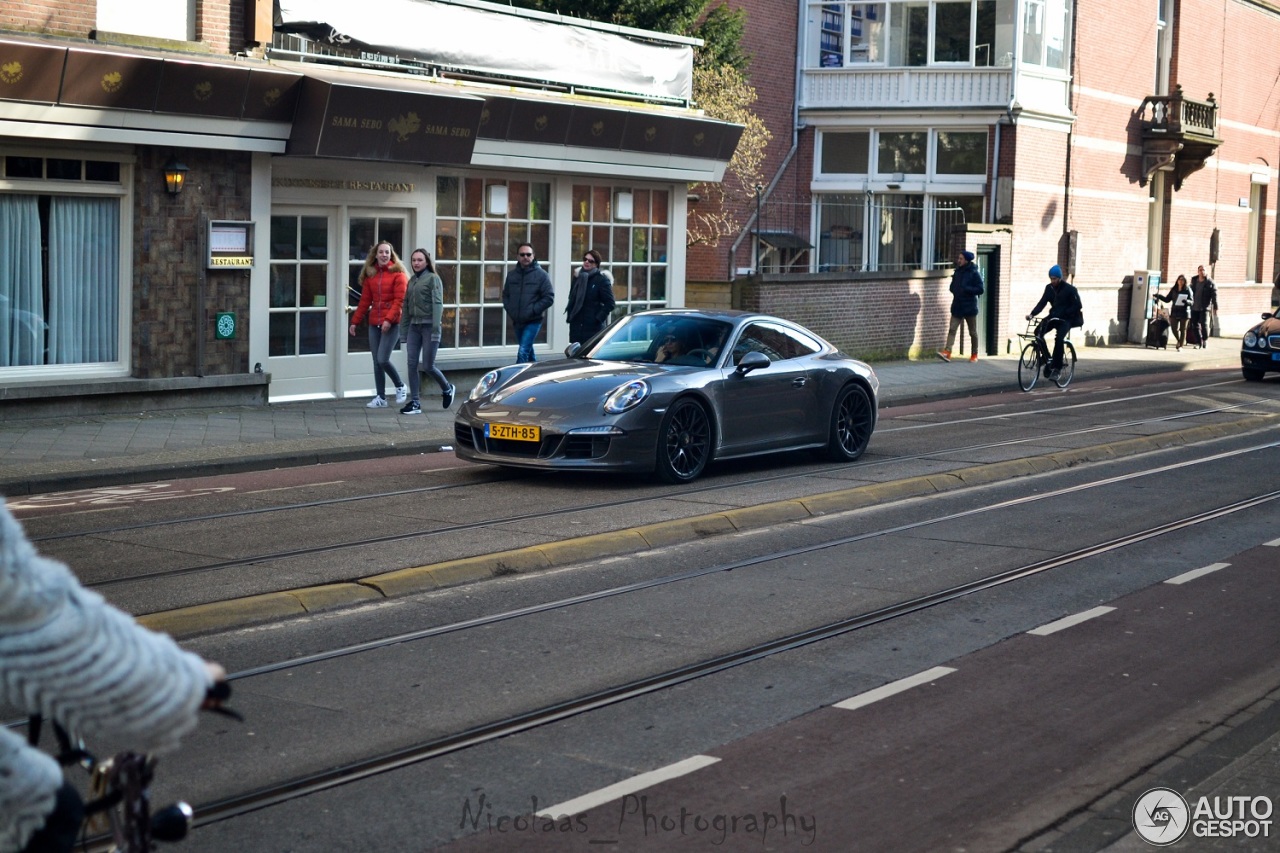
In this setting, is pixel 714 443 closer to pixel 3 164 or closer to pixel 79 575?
pixel 79 575

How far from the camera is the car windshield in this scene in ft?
42.2

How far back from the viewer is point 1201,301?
36281 millimetres

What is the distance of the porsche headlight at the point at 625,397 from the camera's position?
11.8 meters

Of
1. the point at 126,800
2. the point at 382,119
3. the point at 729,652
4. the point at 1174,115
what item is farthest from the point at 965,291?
the point at 126,800

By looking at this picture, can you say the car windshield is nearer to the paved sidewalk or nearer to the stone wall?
the paved sidewalk

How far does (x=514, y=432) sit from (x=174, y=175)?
660cm

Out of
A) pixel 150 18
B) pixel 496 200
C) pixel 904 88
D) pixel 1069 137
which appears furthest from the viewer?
pixel 1069 137

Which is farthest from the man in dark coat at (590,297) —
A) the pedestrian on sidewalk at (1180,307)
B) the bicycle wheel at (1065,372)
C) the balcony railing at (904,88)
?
the pedestrian on sidewalk at (1180,307)

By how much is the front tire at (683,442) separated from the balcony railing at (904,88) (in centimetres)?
2248

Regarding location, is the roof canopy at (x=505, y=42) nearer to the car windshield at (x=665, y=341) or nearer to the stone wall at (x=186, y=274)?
the stone wall at (x=186, y=274)

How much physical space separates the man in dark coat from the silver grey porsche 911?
5.72m

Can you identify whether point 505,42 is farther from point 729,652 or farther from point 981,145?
point 981,145

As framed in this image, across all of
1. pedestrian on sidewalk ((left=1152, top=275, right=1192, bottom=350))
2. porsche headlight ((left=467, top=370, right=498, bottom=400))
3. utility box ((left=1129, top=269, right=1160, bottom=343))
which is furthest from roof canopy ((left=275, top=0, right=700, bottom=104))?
utility box ((left=1129, top=269, right=1160, bottom=343))

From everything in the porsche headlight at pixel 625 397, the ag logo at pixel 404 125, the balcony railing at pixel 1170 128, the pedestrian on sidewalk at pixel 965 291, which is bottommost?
the porsche headlight at pixel 625 397
